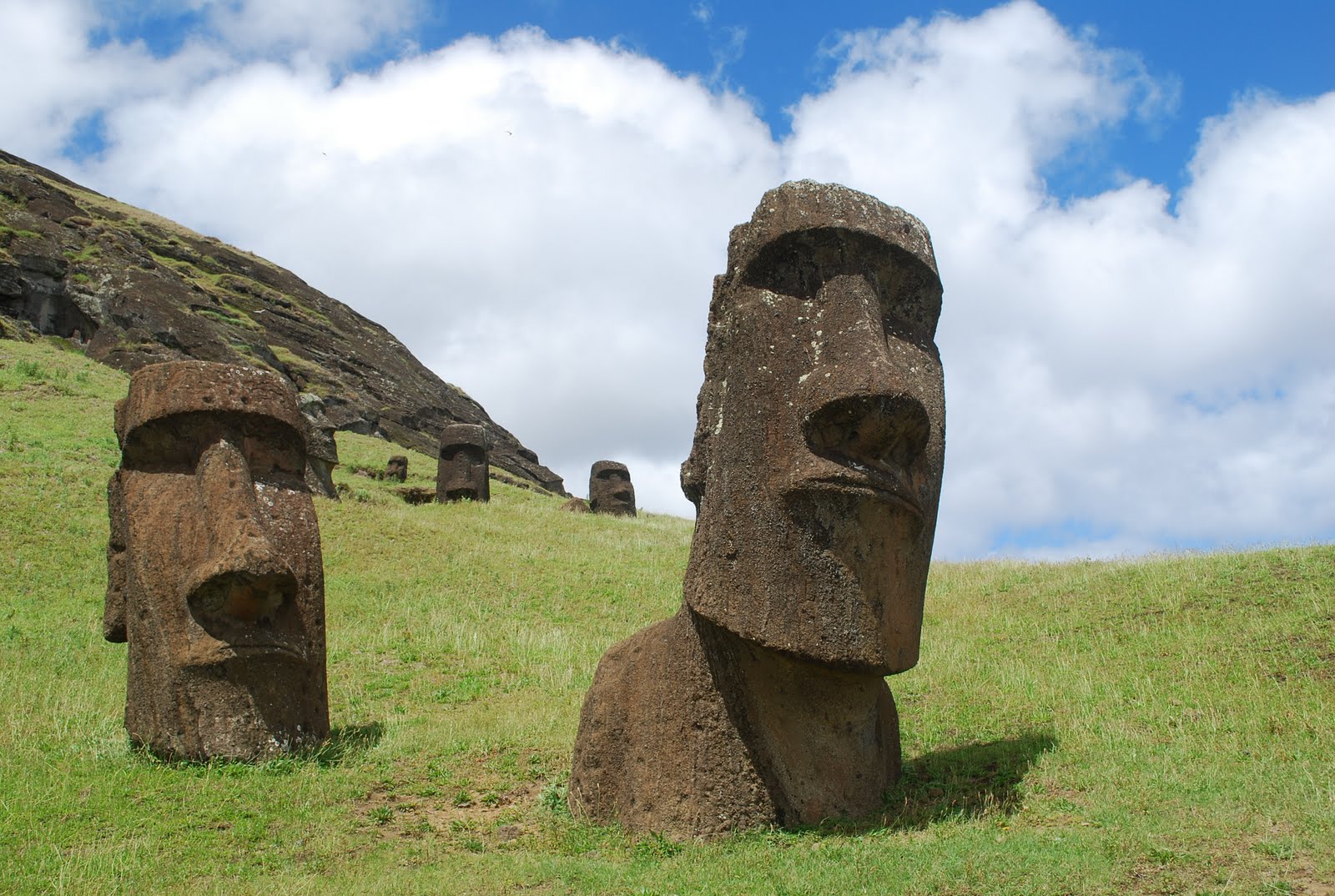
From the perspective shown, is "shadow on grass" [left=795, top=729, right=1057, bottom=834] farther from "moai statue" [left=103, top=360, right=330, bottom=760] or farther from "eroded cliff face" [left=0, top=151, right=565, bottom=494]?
"eroded cliff face" [left=0, top=151, right=565, bottom=494]

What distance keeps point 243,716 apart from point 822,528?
14.3 feet

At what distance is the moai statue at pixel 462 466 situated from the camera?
97.8 feet

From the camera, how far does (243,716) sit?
25.3ft

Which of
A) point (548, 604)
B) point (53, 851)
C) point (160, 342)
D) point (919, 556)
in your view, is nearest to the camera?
point (53, 851)

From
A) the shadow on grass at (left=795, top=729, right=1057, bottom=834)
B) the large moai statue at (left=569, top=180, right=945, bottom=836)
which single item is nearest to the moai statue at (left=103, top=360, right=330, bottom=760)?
Result: the large moai statue at (left=569, top=180, right=945, bottom=836)

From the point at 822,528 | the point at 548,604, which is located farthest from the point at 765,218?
the point at 548,604

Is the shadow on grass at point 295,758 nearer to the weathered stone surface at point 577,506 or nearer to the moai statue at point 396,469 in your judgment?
the weathered stone surface at point 577,506

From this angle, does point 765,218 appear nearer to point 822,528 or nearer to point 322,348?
point 822,528

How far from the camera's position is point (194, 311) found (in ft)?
158

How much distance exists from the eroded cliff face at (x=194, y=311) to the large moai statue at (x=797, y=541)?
35.3 meters

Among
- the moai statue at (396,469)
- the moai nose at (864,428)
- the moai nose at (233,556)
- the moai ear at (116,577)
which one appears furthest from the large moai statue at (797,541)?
the moai statue at (396,469)

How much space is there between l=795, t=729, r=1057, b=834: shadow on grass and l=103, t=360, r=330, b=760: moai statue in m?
4.04

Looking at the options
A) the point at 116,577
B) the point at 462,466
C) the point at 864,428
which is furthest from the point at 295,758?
the point at 462,466

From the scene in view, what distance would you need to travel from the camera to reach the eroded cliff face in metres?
38.8
